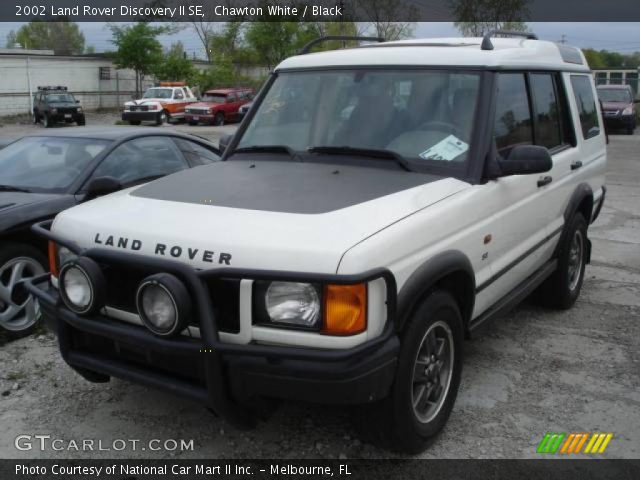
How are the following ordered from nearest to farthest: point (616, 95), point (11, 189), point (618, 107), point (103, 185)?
1. point (103, 185)
2. point (11, 189)
3. point (618, 107)
4. point (616, 95)

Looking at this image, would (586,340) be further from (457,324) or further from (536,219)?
(457,324)

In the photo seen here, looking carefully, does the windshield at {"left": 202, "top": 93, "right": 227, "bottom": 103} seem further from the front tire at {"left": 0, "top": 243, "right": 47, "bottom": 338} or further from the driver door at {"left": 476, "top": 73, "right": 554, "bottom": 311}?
the driver door at {"left": 476, "top": 73, "right": 554, "bottom": 311}

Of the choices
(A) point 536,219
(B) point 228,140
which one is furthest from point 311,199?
(A) point 536,219

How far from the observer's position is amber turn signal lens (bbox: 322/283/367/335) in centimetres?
271

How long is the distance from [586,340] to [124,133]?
419cm

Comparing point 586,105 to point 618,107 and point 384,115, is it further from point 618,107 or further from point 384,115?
point 618,107

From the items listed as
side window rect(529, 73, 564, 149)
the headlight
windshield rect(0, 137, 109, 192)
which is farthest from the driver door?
windshield rect(0, 137, 109, 192)

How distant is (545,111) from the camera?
4812 millimetres

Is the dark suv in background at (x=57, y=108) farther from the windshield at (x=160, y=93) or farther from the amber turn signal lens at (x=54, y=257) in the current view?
the amber turn signal lens at (x=54, y=257)

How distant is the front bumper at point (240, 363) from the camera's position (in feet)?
8.82

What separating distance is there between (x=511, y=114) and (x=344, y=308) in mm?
2168

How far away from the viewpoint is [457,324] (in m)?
3.46

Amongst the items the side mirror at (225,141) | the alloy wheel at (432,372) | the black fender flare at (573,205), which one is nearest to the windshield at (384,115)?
the side mirror at (225,141)

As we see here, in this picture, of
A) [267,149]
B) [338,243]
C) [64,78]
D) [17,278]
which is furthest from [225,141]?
[64,78]
